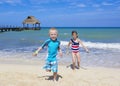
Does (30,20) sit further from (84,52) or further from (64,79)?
(64,79)

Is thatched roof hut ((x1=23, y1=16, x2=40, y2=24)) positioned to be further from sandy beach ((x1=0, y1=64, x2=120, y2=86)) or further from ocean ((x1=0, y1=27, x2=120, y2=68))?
sandy beach ((x1=0, y1=64, x2=120, y2=86))

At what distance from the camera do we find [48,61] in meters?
6.95

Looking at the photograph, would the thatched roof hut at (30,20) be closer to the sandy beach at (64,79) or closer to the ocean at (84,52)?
the ocean at (84,52)

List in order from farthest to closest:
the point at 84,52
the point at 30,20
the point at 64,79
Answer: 1. the point at 30,20
2. the point at 84,52
3. the point at 64,79

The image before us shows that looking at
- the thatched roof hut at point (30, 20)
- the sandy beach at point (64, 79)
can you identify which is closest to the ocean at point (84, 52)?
the sandy beach at point (64, 79)

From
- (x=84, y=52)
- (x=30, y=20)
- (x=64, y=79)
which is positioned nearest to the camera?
(x=64, y=79)

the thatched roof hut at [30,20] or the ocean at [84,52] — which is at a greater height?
the thatched roof hut at [30,20]

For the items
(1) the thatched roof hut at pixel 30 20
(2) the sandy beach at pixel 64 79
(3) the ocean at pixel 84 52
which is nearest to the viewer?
(2) the sandy beach at pixel 64 79

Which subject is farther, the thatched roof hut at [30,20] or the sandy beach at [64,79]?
the thatched roof hut at [30,20]

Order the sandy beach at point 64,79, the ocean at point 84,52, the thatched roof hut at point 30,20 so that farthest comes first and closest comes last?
1. the thatched roof hut at point 30,20
2. the ocean at point 84,52
3. the sandy beach at point 64,79

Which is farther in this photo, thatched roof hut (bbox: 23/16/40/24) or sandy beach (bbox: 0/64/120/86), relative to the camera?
thatched roof hut (bbox: 23/16/40/24)

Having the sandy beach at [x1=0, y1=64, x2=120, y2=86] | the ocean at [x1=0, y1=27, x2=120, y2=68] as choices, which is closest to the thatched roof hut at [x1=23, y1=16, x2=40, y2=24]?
the ocean at [x1=0, y1=27, x2=120, y2=68]

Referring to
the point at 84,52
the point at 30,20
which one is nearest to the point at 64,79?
the point at 84,52

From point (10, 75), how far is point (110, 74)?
9.87 feet
